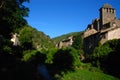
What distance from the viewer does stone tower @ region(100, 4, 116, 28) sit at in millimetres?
86463

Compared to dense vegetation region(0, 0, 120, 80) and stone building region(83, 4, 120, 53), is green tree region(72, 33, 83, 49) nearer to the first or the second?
stone building region(83, 4, 120, 53)

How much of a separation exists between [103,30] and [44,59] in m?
32.2

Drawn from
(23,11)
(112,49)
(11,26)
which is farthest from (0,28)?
(112,49)

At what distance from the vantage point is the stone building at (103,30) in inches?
2498

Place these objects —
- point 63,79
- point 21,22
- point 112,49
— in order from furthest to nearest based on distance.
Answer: point 112,49
point 21,22
point 63,79

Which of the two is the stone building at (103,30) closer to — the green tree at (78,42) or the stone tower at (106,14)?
the stone tower at (106,14)

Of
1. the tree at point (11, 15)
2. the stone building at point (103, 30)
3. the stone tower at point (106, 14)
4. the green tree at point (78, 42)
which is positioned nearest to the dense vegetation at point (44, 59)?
the tree at point (11, 15)

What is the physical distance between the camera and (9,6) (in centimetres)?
3356

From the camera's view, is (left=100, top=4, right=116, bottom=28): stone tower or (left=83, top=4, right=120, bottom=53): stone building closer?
(left=83, top=4, right=120, bottom=53): stone building

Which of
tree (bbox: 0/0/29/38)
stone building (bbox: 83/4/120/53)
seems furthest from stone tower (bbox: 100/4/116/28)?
tree (bbox: 0/0/29/38)

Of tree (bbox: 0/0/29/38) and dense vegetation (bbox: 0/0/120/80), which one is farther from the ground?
tree (bbox: 0/0/29/38)

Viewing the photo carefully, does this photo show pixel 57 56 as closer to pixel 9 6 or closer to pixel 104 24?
pixel 9 6

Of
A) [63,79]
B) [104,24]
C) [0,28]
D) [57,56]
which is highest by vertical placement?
[104,24]

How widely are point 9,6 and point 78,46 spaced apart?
169ft
